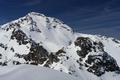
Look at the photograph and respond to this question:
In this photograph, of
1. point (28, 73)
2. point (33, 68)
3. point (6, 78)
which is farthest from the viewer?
point (33, 68)

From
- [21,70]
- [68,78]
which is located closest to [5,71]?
[21,70]

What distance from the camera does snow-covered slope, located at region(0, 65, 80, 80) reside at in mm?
13148

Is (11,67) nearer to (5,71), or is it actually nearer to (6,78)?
(5,71)

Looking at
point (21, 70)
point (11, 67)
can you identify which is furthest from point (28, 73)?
point (11, 67)

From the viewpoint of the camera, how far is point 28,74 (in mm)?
13633

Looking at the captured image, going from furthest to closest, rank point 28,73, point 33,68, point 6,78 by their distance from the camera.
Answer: point 33,68 < point 28,73 < point 6,78

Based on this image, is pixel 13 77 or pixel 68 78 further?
pixel 68 78

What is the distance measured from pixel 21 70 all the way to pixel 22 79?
1.34m

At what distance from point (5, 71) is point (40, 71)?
1498mm

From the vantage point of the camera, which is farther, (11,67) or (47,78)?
(11,67)

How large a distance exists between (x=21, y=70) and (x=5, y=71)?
27.5 inches

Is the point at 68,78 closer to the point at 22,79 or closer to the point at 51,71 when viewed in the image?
the point at 51,71

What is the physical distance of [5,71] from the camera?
46.8 feet

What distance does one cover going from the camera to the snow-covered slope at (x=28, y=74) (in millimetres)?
13148
